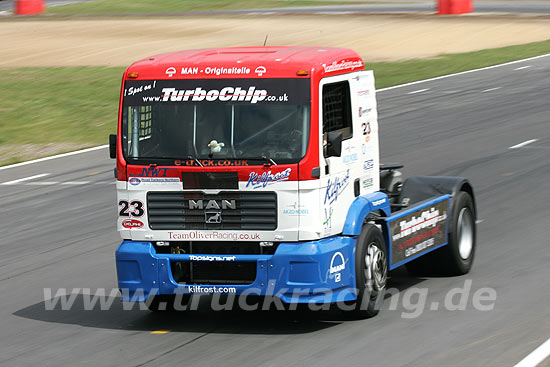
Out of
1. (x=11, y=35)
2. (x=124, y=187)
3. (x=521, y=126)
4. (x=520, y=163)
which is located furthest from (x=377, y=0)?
(x=124, y=187)

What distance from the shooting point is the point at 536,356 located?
339 inches

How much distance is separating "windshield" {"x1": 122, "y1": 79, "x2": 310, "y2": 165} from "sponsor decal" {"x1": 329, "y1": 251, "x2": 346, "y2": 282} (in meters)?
0.93

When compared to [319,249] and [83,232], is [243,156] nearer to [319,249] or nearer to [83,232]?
[319,249]

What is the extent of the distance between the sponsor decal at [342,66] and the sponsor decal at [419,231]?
1.56 meters

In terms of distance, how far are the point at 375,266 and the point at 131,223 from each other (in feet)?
7.41

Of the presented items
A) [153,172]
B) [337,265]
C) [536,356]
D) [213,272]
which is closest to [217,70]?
[153,172]

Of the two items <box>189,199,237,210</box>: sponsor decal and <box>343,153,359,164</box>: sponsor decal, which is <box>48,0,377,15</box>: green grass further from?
<box>189,199,237,210</box>: sponsor decal

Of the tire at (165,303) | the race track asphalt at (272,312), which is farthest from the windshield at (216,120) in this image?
the race track asphalt at (272,312)

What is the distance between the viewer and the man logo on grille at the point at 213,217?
959cm

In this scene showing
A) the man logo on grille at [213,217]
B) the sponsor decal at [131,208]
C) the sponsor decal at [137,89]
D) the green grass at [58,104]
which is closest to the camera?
the man logo on grille at [213,217]

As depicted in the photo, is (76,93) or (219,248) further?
(76,93)

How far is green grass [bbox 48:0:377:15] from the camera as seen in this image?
6444 centimetres

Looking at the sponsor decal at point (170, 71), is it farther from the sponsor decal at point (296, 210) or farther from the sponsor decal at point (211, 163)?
the sponsor decal at point (296, 210)

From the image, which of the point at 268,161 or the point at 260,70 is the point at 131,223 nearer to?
the point at 268,161
